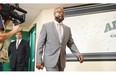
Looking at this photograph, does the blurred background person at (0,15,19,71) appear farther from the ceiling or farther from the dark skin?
the dark skin

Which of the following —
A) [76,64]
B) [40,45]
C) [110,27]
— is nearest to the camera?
[40,45]

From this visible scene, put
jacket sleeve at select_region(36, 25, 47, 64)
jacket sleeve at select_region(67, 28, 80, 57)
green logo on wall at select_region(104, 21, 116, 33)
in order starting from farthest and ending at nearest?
green logo on wall at select_region(104, 21, 116, 33)
jacket sleeve at select_region(67, 28, 80, 57)
jacket sleeve at select_region(36, 25, 47, 64)

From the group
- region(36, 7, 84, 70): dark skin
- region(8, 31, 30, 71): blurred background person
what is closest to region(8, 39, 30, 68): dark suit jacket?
region(8, 31, 30, 71): blurred background person

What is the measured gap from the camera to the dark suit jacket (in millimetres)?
2269

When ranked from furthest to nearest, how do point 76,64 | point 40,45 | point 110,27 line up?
point 110,27 < point 76,64 < point 40,45

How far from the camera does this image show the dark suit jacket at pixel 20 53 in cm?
227

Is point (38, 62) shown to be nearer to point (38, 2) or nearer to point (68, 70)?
point (68, 70)

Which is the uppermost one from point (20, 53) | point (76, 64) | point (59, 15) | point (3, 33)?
point (59, 15)

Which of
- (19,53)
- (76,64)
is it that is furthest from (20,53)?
(76,64)

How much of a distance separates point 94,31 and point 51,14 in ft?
1.66

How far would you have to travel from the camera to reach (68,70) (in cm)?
228

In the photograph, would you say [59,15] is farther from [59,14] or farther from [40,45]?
[40,45]

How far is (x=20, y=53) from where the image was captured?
2299 mm

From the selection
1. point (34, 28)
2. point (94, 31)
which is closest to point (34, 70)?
point (34, 28)
